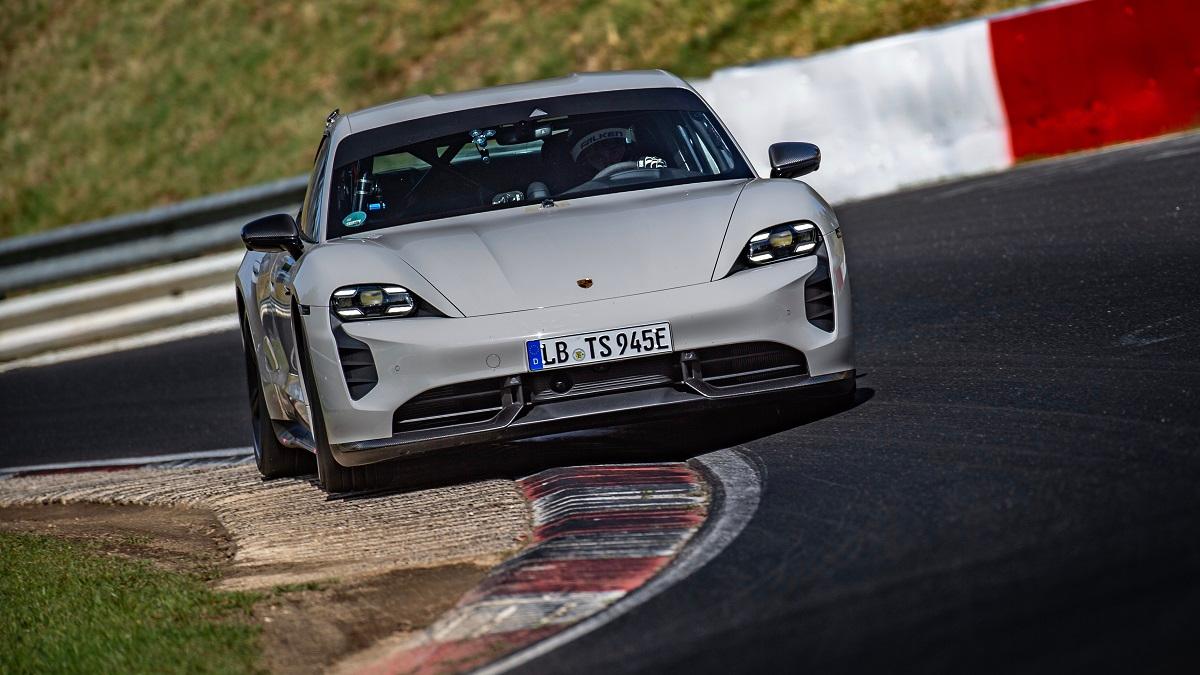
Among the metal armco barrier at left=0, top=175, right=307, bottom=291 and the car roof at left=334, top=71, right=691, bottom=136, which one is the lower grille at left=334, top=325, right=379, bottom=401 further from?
the metal armco barrier at left=0, top=175, right=307, bottom=291

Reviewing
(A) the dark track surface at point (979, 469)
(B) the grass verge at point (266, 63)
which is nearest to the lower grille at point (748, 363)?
(A) the dark track surface at point (979, 469)

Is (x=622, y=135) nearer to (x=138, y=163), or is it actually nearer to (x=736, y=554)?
(x=736, y=554)

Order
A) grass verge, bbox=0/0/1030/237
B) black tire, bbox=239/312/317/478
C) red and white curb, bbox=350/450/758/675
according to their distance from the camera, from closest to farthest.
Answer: red and white curb, bbox=350/450/758/675 < black tire, bbox=239/312/317/478 < grass verge, bbox=0/0/1030/237

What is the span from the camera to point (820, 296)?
6.60 metres

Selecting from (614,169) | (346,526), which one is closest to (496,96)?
(614,169)

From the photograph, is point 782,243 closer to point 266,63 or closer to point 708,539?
point 708,539

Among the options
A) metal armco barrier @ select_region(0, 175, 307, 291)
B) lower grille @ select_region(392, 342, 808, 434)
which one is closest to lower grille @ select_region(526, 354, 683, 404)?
lower grille @ select_region(392, 342, 808, 434)

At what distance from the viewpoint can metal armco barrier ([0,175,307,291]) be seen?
14.8 metres

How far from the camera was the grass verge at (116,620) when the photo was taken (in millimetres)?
4992

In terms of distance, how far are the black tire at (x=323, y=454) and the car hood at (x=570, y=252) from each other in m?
0.49

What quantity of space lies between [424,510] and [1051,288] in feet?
12.9

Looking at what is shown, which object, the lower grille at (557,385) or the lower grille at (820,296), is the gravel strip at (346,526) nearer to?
the lower grille at (557,385)

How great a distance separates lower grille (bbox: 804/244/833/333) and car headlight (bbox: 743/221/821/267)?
0.05 m

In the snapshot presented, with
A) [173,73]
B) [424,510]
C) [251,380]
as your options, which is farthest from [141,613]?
[173,73]
